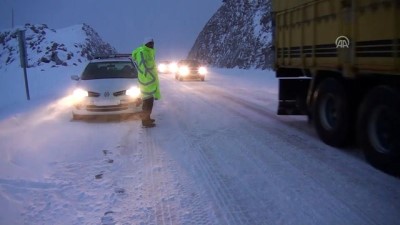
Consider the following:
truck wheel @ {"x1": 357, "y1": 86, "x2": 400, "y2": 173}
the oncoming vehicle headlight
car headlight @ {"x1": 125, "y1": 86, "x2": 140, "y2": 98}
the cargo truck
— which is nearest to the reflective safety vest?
car headlight @ {"x1": 125, "y1": 86, "x2": 140, "y2": 98}

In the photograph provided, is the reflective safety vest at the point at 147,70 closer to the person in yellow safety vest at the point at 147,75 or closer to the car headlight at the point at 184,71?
the person in yellow safety vest at the point at 147,75

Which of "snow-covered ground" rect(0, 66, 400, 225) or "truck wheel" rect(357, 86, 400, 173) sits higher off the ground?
"truck wheel" rect(357, 86, 400, 173)

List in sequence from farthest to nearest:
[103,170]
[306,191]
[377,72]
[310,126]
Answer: [310,126]
[103,170]
[377,72]
[306,191]

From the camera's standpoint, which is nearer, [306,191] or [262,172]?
[306,191]

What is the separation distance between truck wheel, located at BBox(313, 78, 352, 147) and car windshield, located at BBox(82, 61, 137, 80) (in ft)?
18.7

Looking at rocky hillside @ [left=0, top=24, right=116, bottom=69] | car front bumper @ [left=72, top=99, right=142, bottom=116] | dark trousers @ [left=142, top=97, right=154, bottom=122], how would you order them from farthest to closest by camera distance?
rocky hillside @ [left=0, top=24, right=116, bottom=69]
car front bumper @ [left=72, top=99, right=142, bottom=116]
dark trousers @ [left=142, top=97, right=154, bottom=122]

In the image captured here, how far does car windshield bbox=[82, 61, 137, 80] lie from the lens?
11.6 m

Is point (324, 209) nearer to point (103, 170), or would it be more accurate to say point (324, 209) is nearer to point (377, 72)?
point (377, 72)

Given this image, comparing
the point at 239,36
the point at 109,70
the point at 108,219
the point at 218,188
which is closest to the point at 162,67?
the point at 239,36

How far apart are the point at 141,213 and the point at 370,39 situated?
358 cm

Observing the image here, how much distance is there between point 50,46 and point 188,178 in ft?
228

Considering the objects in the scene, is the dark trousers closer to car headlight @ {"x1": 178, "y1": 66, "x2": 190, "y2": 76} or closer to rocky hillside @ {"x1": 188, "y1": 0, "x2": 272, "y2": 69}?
car headlight @ {"x1": 178, "y1": 66, "x2": 190, "y2": 76}

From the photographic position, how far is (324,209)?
4.33 meters

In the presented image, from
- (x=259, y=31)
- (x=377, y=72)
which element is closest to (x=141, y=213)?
(x=377, y=72)
